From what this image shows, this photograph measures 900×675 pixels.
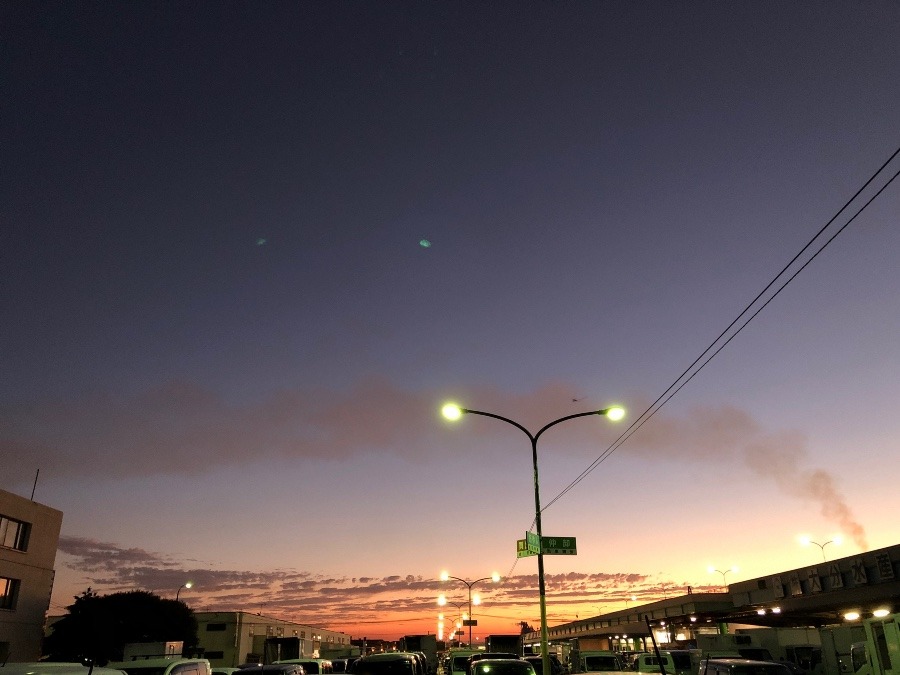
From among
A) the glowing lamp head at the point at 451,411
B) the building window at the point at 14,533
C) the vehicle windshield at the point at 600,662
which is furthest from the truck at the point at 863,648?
the building window at the point at 14,533

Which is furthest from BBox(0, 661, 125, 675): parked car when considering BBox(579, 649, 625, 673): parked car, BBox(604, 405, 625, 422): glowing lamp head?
BBox(579, 649, 625, 673): parked car

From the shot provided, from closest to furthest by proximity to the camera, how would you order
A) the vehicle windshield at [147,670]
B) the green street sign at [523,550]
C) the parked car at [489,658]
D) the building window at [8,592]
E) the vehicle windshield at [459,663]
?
1. the vehicle windshield at [147,670]
2. the parked car at [489,658]
3. the green street sign at [523,550]
4. the vehicle windshield at [459,663]
5. the building window at [8,592]

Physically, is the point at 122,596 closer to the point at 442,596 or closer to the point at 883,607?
the point at 442,596

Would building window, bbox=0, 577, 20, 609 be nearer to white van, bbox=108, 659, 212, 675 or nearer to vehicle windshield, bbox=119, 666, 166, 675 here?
white van, bbox=108, 659, 212, 675

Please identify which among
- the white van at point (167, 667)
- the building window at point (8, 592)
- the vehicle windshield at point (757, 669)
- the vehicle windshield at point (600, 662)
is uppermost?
the building window at point (8, 592)

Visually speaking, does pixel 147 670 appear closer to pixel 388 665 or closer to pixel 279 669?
pixel 279 669

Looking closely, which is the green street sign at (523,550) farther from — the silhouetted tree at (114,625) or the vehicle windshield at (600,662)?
the silhouetted tree at (114,625)

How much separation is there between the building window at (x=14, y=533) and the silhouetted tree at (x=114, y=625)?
53.1 ft

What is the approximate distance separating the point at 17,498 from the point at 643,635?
73363 mm

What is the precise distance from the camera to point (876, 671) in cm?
1888

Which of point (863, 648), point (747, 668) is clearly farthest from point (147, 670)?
point (863, 648)

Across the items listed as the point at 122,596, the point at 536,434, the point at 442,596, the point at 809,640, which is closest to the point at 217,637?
the point at 122,596

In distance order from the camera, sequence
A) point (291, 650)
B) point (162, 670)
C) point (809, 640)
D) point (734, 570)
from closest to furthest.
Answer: point (162, 670) → point (809, 640) → point (291, 650) → point (734, 570)

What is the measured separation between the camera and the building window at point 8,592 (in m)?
40.4
